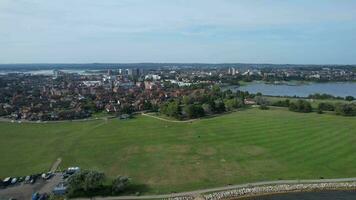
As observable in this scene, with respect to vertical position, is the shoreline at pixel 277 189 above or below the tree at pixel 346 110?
below

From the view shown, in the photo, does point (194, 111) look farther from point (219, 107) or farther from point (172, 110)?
point (219, 107)

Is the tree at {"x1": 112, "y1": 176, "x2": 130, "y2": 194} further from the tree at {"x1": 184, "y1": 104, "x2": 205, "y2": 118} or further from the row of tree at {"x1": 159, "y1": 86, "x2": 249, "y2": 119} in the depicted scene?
the tree at {"x1": 184, "y1": 104, "x2": 205, "y2": 118}

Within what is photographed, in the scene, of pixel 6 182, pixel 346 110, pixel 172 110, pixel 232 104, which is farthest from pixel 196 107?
pixel 6 182

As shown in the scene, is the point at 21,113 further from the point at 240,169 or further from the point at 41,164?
the point at 240,169

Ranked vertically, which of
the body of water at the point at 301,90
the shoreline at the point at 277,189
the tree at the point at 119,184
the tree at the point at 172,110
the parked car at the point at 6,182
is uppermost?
the tree at the point at 172,110

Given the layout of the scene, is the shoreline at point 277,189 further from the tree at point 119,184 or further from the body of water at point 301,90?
the body of water at point 301,90

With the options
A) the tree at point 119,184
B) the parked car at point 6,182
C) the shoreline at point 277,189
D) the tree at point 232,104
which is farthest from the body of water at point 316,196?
the tree at point 232,104
